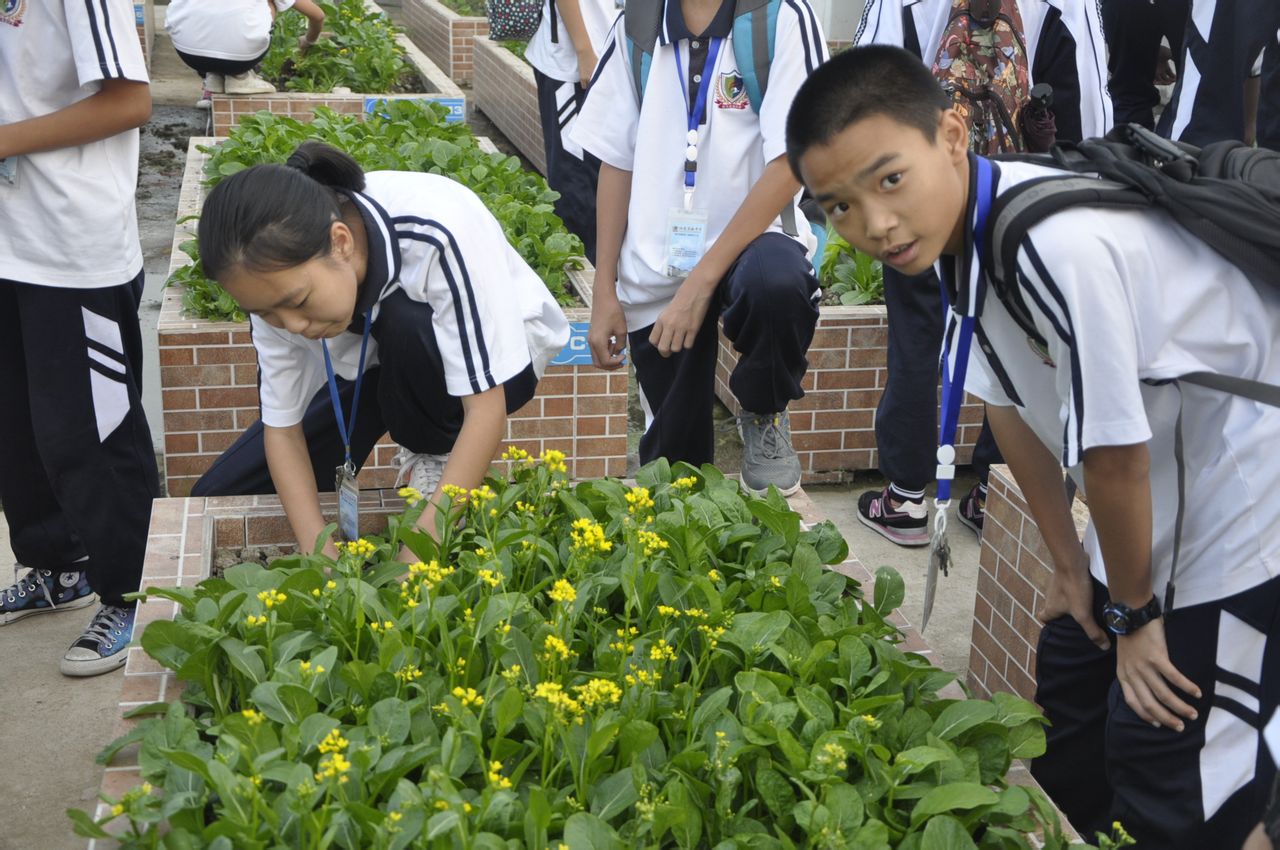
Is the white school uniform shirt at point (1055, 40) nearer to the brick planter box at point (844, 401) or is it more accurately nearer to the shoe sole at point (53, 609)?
the brick planter box at point (844, 401)

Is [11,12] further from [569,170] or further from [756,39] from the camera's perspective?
[569,170]

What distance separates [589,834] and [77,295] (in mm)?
1993

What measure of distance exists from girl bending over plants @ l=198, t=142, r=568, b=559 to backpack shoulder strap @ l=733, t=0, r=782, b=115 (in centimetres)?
71

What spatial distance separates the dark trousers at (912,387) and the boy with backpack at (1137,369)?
155 centimetres

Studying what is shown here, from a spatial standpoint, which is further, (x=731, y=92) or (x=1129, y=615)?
(x=731, y=92)

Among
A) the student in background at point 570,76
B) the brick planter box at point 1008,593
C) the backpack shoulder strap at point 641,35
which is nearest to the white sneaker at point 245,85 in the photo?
the student in background at point 570,76

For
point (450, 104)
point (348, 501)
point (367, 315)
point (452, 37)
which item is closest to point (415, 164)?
point (450, 104)

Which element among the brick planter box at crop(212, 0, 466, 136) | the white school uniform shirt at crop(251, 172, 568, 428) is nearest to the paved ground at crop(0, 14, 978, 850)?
the white school uniform shirt at crop(251, 172, 568, 428)

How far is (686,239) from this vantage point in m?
3.30

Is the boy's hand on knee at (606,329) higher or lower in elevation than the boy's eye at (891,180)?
lower

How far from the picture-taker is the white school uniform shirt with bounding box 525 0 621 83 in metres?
5.13

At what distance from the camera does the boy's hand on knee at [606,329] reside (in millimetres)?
3471

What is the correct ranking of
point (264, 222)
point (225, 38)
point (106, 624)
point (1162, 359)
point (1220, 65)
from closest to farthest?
point (1162, 359) → point (264, 222) → point (106, 624) → point (1220, 65) → point (225, 38)

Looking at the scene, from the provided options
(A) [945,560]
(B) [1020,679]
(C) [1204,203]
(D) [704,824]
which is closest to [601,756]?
(D) [704,824]
